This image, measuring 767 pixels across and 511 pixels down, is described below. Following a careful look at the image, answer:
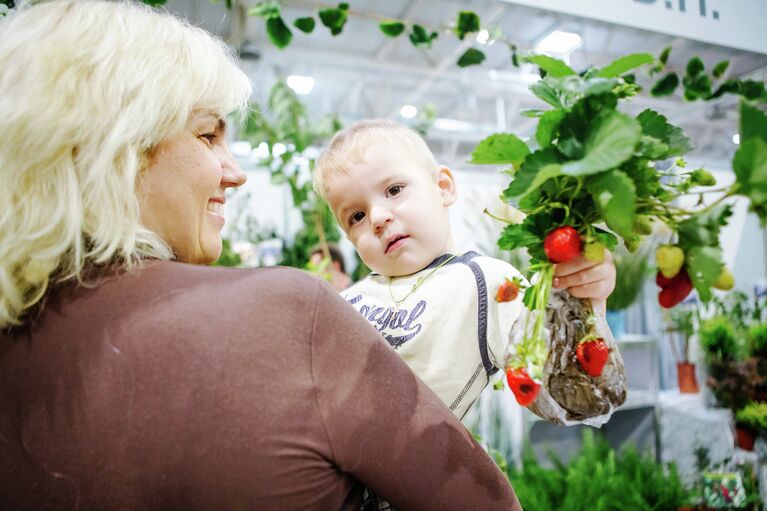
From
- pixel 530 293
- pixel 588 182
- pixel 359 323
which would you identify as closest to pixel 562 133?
pixel 588 182

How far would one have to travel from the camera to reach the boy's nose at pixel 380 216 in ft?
3.32

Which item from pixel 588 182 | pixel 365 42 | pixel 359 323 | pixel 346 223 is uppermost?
pixel 588 182

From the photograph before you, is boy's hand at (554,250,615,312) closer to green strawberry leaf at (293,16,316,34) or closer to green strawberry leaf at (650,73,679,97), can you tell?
green strawberry leaf at (650,73,679,97)

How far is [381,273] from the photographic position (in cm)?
113

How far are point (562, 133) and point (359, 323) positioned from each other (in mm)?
311

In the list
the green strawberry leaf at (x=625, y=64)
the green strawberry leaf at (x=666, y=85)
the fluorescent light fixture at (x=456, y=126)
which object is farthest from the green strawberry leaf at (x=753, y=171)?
the fluorescent light fixture at (x=456, y=126)

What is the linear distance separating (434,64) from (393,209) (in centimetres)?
500

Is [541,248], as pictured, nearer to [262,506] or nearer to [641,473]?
[262,506]

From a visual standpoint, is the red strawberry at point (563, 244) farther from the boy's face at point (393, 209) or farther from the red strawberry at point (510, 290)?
the boy's face at point (393, 209)

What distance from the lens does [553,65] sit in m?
0.57

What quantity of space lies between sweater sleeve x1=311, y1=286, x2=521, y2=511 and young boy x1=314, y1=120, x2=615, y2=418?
9.8 inches

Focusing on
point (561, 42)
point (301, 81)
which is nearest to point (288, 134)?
point (561, 42)

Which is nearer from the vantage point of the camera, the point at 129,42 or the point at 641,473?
the point at 129,42

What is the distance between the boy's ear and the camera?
1150 mm
